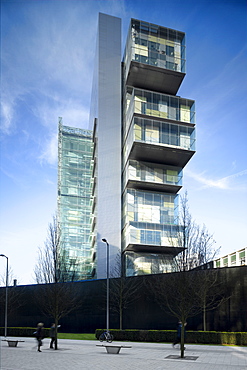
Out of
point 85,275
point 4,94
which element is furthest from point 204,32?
point 85,275

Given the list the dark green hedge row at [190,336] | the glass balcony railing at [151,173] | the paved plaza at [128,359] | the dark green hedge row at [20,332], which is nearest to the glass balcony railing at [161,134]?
the glass balcony railing at [151,173]

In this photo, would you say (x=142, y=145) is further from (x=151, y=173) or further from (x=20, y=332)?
(x=20, y=332)

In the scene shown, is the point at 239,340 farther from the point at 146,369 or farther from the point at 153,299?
the point at 146,369

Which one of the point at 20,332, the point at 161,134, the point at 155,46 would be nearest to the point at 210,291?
the point at 20,332

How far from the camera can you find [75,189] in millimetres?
64188

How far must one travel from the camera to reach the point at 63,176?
209ft

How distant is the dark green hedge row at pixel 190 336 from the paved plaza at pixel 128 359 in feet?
4.09

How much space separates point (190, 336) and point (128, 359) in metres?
8.80

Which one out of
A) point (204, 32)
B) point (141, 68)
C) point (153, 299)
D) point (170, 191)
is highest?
point (141, 68)

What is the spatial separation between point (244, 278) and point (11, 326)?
2408 centimetres

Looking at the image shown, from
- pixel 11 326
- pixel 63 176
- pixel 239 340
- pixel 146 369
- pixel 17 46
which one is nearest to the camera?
pixel 17 46

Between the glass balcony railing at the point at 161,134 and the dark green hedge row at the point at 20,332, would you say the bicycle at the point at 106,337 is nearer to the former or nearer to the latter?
the dark green hedge row at the point at 20,332

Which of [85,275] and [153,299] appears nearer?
[153,299]

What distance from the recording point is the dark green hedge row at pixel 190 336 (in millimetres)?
Result: 24484
